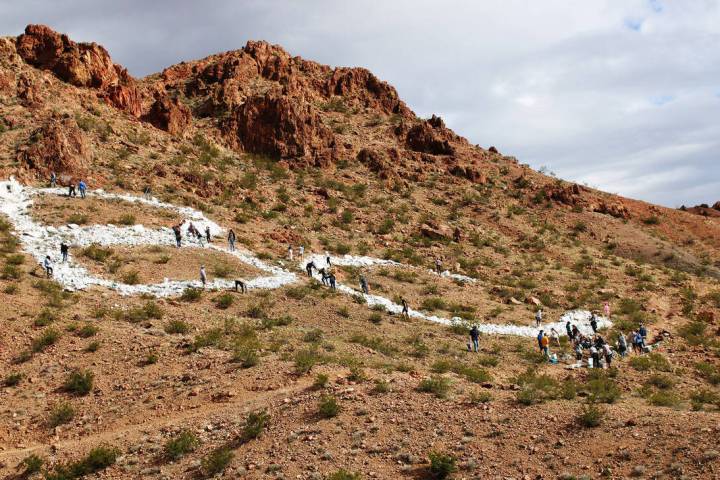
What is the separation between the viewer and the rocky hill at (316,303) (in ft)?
31.5

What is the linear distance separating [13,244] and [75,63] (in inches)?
923

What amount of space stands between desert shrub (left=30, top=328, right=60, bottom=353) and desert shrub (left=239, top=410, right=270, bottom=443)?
703cm

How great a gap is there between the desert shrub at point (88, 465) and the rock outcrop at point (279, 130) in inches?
1347

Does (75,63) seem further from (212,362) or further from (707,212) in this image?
(707,212)

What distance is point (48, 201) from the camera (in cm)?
2472

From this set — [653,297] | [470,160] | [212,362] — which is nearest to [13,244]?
[212,362]

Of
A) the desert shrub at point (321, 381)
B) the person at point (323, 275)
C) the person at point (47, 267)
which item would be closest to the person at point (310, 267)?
the person at point (323, 275)

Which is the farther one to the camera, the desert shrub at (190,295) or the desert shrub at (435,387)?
the desert shrub at (190,295)

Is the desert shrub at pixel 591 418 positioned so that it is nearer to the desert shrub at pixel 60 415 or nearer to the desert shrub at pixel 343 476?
the desert shrub at pixel 343 476

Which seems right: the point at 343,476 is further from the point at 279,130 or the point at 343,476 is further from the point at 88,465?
the point at 279,130

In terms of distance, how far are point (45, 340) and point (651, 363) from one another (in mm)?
18213

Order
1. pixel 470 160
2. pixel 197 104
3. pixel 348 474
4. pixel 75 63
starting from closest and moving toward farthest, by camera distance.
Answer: pixel 348 474 → pixel 75 63 → pixel 197 104 → pixel 470 160

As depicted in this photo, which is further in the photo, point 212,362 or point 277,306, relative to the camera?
point 277,306

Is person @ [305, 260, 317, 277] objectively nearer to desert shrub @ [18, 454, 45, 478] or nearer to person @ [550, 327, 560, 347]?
person @ [550, 327, 560, 347]
